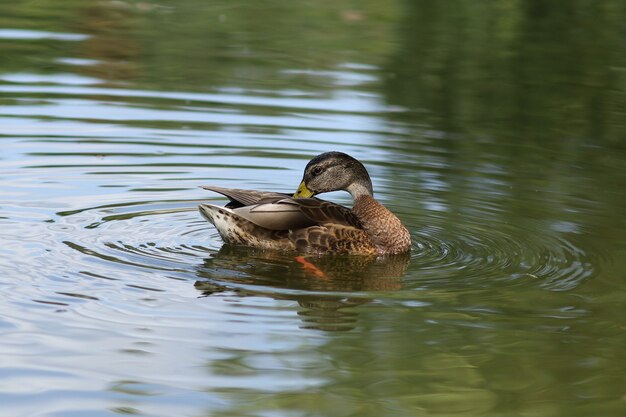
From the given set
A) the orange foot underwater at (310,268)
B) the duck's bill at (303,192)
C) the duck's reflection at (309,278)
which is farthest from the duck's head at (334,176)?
the orange foot underwater at (310,268)

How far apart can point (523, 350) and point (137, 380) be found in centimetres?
211

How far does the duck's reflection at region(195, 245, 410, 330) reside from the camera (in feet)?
24.0

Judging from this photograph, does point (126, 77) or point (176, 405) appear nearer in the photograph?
point (176, 405)

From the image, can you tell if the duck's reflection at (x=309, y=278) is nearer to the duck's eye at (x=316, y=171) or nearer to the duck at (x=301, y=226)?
the duck at (x=301, y=226)

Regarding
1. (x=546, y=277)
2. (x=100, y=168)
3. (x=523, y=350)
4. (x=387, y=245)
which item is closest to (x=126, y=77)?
(x=100, y=168)

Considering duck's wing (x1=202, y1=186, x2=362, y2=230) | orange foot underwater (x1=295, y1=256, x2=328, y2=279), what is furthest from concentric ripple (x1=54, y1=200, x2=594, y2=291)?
duck's wing (x1=202, y1=186, x2=362, y2=230)

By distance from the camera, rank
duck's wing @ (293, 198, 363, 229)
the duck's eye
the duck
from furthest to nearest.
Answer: the duck's eye < duck's wing @ (293, 198, 363, 229) < the duck

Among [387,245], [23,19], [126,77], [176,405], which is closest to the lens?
[176,405]

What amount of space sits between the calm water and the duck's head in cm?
58

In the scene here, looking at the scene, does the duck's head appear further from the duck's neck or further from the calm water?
the calm water

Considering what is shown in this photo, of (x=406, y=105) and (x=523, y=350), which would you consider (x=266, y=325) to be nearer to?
(x=523, y=350)

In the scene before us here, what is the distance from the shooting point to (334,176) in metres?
9.38

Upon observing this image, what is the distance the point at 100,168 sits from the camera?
1097 centimetres

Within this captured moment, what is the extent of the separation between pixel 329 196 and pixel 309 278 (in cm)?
289
